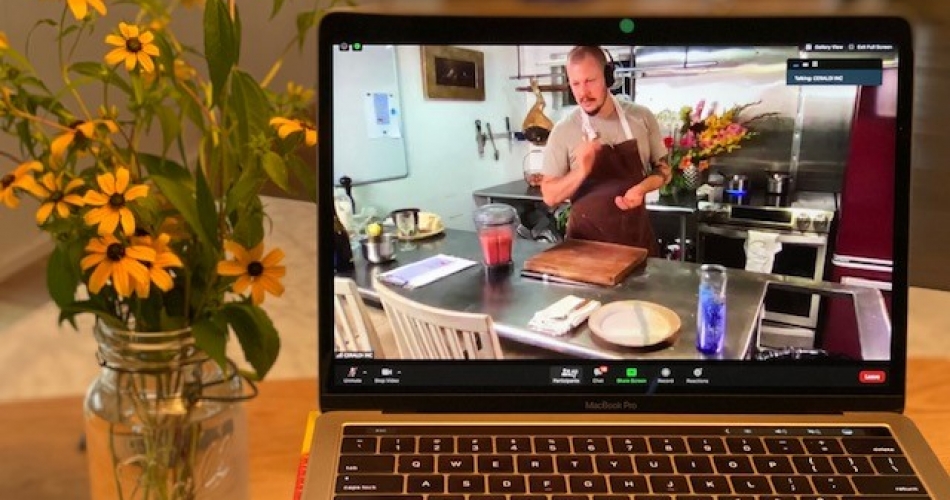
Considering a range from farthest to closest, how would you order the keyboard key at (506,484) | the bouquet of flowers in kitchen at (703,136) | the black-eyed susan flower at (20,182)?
the bouquet of flowers in kitchen at (703,136) < the keyboard key at (506,484) < the black-eyed susan flower at (20,182)

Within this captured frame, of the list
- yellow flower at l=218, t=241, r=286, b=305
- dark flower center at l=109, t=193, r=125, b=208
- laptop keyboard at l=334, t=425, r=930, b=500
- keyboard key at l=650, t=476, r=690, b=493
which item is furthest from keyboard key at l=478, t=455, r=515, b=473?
dark flower center at l=109, t=193, r=125, b=208

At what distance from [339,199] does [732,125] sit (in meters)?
0.33

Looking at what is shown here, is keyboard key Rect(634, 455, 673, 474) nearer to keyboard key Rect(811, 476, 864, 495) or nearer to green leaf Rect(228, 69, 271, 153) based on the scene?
keyboard key Rect(811, 476, 864, 495)

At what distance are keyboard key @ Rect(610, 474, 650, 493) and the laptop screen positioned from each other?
0.30 ft

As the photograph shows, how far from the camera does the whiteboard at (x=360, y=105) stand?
2.48ft

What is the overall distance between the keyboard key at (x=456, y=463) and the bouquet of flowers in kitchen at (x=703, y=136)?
28 cm

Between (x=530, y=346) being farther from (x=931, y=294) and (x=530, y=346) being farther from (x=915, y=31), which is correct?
(x=931, y=294)

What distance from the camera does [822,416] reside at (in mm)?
769

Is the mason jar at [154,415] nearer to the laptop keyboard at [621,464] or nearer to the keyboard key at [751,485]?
the laptop keyboard at [621,464]

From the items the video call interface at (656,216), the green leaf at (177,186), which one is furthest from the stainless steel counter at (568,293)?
the green leaf at (177,186)

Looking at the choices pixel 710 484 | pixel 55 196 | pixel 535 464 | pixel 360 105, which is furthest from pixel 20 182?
pixel 710 484

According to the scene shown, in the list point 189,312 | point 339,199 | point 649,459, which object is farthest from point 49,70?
point 649,459

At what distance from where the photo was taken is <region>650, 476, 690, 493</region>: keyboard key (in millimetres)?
678

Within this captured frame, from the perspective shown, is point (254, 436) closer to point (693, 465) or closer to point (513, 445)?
point (513, 445)
